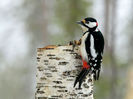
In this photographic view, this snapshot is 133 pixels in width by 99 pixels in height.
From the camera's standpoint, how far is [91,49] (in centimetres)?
480

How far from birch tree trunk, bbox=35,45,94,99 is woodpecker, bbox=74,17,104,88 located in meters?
0.10

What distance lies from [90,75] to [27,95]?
2189 cm

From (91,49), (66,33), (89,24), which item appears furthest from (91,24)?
(66,33)

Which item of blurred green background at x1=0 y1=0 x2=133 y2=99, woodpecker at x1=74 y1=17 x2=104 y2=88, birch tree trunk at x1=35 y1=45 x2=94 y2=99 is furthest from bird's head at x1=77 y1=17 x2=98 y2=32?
blurred green background at x1=0 y1=0 x2=133 y2=99

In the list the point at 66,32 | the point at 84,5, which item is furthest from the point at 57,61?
the point at 84,5

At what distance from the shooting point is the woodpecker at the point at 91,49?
451 centimetres

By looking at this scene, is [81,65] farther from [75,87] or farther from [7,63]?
[7,63]

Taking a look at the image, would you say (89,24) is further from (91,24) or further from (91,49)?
(91,49)

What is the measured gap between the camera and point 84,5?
784 inches

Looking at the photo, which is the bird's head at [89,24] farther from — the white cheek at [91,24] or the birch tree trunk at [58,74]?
the birch tree trunk at [58,74]

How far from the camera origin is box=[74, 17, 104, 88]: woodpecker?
451cm

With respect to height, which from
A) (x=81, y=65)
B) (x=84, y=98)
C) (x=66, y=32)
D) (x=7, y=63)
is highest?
(x=81, y=65)

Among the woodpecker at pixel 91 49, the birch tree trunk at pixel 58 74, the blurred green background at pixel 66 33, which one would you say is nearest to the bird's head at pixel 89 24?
the woodpecker at pixel 91 49

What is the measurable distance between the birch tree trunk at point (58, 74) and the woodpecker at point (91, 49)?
100 millimetres
